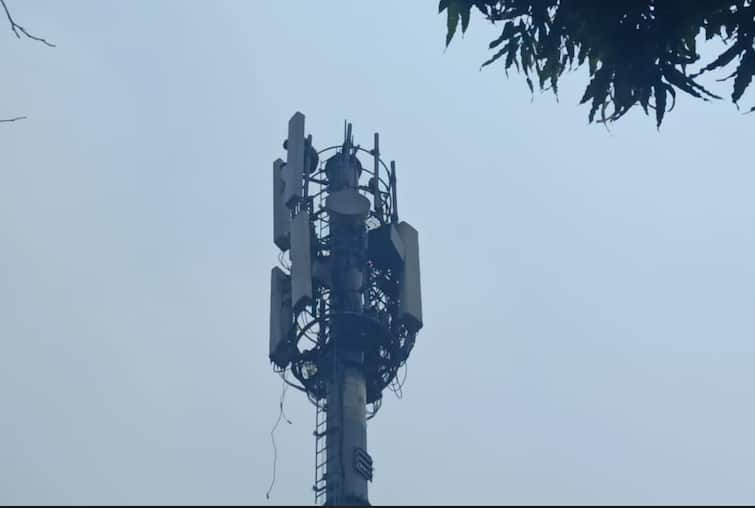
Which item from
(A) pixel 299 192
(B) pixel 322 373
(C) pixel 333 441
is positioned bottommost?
(C) pixel 333 441

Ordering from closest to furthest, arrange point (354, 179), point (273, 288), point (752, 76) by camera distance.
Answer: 1. point (752, 76)
2. point (273, 288)
3. point (354, 179)

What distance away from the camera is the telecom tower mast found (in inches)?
1794

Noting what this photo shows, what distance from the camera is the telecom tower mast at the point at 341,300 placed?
45562 millimetres

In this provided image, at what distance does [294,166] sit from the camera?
162 feet

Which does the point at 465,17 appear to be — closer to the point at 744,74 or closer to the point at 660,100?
the point at 660,100

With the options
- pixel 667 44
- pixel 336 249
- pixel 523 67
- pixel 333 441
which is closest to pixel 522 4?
pixel 523 67

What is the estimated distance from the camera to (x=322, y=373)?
47.5 m

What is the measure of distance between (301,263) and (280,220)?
3.56m

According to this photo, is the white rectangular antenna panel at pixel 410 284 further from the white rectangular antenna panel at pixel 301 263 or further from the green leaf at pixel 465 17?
the green leaf at pixel 465 17

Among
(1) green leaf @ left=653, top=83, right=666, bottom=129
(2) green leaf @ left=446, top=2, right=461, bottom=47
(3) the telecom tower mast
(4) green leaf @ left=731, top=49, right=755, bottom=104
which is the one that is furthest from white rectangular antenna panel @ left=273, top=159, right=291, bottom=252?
(4) green leaf @ left=731, top=49, right=755, bottom=104

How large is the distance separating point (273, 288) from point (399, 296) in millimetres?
5006

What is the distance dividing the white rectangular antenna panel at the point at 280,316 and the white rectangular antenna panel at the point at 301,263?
1158mm

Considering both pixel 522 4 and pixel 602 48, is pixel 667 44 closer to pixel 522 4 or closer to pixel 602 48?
pixel 602 48

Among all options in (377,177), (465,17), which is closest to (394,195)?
(377,177)
